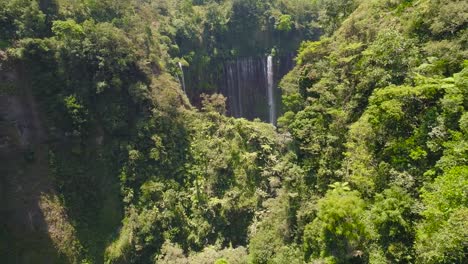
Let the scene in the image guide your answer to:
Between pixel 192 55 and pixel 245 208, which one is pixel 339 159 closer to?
pixel 245 208

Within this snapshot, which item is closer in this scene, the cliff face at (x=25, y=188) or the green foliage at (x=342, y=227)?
the green foliage at (x=342, y=227)

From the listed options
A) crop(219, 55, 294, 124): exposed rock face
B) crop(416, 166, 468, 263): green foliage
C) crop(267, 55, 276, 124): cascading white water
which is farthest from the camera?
crop(219, 55, 294, 124): exposed rock face

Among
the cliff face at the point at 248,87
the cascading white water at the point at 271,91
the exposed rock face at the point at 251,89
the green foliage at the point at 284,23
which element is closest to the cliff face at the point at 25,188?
the cliff face at the point at 248,87

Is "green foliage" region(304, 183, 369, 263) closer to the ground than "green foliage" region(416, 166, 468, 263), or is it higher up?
closer to the ground

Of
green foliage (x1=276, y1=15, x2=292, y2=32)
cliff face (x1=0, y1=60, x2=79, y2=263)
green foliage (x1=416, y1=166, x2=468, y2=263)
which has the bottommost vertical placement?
cliff face (x1=0, y1=60, x2=79, y2=263)

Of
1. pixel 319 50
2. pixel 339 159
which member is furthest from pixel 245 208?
pixel 319 50

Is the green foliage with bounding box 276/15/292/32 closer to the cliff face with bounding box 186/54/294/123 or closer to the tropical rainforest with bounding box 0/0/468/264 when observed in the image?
the cliff face with bounding box 186/54/294/123

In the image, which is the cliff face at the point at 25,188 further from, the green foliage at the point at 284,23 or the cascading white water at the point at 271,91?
the green foliage at the point at 284,23

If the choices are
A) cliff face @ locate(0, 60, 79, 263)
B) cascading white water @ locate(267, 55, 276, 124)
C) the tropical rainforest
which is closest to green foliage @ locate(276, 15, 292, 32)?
cascading white water @ locate(267, 55, 276, 124)

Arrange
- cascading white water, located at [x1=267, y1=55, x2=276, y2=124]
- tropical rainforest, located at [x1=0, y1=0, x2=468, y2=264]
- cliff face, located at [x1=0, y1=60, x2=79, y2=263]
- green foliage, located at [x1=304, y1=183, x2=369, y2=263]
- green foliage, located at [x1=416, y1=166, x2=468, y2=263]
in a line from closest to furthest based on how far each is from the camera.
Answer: green foliage, located at [x1=416, y1=166, x2=468, y2=263]
tropical rainforest, located at [x1=0, y1=0, x2=468, y2=264]
green foliage, located at [x1=304, y1=183, x2=369, y2=263]
cliff face, located at [x1=0, y1=60, x2=79, y2=263]
cascading white water, located at [x1=267, y1=55, x2=276, y2=124]
